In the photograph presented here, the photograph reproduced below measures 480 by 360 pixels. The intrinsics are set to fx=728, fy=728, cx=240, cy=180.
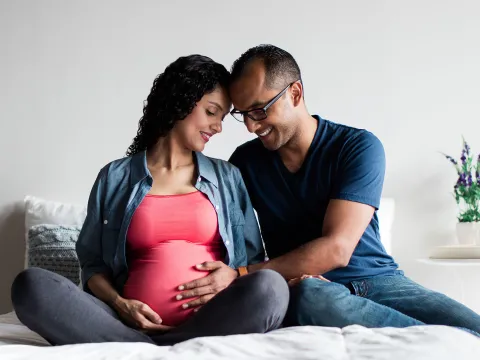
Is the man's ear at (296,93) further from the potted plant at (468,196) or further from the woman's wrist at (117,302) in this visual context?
the potted plant at (468,196)

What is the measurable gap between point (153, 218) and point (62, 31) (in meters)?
1.45

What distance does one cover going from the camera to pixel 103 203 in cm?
219

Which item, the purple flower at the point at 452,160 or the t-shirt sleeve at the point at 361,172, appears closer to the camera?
the t-shirt sleeve at the point at 361,172

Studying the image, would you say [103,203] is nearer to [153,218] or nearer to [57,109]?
[153,218]

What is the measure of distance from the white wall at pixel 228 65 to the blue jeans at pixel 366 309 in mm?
1077

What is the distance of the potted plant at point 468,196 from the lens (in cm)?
287

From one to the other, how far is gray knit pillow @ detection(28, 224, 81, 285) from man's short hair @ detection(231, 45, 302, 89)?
0.98 m

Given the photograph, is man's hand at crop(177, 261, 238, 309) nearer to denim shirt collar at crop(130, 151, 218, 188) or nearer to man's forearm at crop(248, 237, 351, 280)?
man's forearm at crop(248, 237, 351, 280)

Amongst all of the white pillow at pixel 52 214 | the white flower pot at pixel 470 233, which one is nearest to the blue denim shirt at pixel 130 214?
the white pillow at pixel 52 214

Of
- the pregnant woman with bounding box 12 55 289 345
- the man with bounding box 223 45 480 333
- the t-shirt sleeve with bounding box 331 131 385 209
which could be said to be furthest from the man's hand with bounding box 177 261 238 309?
the t-shirt sleeve with bounding box 331 131 385 209

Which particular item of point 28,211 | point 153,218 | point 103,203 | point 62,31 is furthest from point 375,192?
point 62,31

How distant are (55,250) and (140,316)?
96cm

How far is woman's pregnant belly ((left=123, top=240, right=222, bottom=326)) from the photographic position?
1.96m

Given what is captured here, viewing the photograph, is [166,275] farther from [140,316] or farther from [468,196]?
[468,196]
